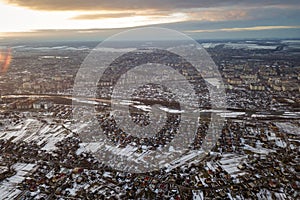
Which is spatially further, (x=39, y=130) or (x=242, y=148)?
(x=39, y=130)

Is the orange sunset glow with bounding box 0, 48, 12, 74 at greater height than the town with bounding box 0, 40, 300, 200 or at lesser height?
lesser

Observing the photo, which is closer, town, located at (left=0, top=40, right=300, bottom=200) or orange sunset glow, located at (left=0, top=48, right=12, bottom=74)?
town, located at (left=0, top=40, right=300, bottom=200)

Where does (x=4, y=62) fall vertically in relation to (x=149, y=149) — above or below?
below

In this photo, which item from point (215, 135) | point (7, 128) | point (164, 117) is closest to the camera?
point (215, 135)

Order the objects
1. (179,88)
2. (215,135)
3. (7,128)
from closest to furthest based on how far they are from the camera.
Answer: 1. (215,135)
2. (7,128)
3. (179,88)

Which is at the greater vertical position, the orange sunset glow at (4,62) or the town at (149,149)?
the town at (149,149)

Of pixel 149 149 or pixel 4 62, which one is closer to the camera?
pixel 149 149

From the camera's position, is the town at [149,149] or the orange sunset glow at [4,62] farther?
the orange sunset glow at [4,62]

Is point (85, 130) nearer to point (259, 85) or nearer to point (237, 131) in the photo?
point (237, 131)

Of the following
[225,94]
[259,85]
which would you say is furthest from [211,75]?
[225,94]

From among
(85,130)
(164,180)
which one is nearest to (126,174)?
(164,180)
